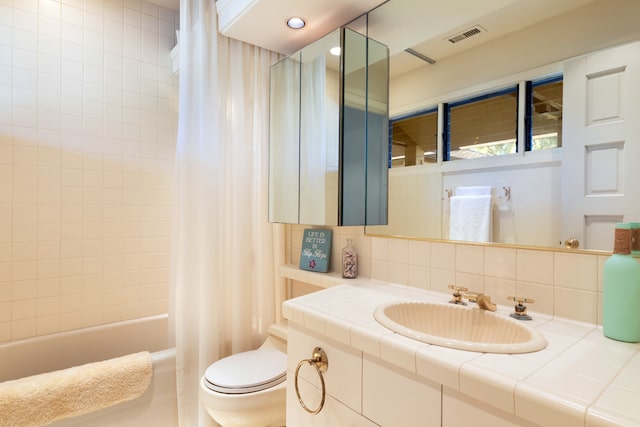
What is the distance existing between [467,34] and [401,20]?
0.34 metres

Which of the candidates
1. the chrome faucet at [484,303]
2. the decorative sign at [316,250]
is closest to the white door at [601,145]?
the chrome faucet at [484,303]

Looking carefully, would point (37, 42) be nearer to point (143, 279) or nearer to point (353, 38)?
point (143, 279)

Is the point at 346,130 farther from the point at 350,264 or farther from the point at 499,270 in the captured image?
the point at 499,270

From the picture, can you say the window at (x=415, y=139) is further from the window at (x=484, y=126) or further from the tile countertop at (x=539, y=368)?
the tile countertop at (x=539, y=368)

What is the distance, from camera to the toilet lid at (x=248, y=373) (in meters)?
1.43

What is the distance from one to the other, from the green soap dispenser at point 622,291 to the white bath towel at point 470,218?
1.21 feet

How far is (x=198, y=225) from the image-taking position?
5.86ft

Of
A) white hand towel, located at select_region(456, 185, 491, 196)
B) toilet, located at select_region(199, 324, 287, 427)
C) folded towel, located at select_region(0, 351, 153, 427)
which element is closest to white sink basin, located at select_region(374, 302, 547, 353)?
white hand towel, located at select_region(456, 185, 491, 196)

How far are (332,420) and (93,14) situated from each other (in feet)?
8.89

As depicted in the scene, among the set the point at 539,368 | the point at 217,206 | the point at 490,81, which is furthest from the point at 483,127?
the point at 217,206

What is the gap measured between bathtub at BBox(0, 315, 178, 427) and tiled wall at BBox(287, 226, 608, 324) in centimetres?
117

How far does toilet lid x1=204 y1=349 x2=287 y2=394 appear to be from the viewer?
56.3 inches

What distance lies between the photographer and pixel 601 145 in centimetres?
98

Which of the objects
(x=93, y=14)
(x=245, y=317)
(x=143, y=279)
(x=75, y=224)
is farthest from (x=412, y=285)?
(x=93, y=14)
